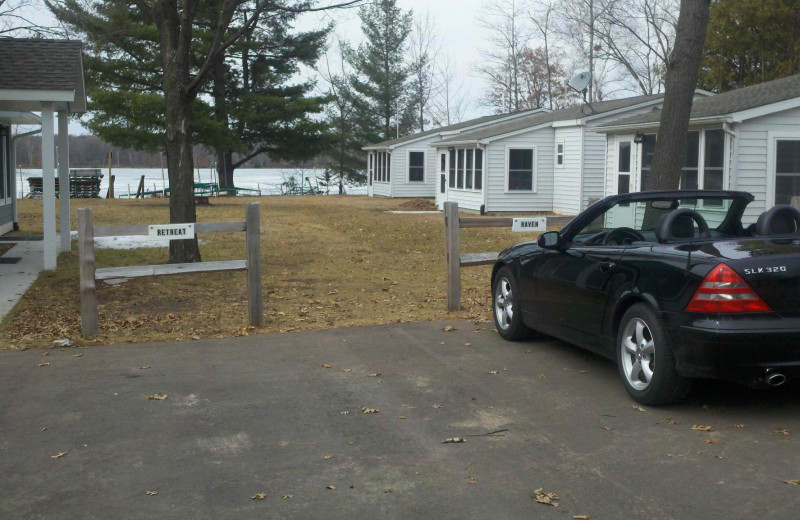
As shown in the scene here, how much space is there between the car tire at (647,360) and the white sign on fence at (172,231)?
4.52 metres

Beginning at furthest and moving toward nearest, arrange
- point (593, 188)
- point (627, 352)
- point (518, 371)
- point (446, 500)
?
point (593, 188)
point (518, 371)
point (627, 352)
point (446, 500)

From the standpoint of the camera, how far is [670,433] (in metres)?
5.44

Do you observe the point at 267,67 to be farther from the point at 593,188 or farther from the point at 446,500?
the point at 446,500

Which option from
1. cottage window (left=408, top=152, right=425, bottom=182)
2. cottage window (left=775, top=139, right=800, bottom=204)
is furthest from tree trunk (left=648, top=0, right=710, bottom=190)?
cottage window (left=408, top=152, right=425, bottom=182)

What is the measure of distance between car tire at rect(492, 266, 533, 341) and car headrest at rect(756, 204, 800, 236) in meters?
2.28

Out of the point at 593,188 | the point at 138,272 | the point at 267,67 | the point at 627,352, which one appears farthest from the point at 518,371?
the point at 267,67

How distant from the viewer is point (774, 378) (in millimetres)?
5512

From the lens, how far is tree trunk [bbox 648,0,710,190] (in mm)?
12227

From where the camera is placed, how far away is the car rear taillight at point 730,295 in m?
5.48

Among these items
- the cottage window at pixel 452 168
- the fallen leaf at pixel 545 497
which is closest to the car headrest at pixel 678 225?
the fallen leaf at pixel 545 497

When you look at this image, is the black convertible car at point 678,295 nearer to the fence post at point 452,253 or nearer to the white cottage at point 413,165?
the fence post at point 452,253

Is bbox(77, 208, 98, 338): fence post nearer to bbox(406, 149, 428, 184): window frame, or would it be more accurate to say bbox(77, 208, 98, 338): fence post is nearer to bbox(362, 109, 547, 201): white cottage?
bbox(362, 109, 547, 201): white cottage

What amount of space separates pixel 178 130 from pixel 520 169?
16864mm

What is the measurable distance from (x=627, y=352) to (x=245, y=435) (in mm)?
2765
